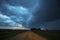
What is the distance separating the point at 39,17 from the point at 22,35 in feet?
0.92

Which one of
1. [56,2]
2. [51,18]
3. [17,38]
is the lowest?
[17,38]

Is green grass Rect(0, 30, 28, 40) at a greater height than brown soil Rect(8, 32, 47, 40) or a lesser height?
greater

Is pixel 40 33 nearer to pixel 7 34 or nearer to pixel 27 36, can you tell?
pixel 27 36

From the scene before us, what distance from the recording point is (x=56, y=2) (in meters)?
2.91

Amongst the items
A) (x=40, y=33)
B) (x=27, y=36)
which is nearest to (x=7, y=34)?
(x=27, y=36)

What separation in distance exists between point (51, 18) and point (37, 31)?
0.71 ft

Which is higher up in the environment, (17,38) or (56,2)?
(56,2)

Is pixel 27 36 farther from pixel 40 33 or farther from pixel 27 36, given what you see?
pixel 40 33

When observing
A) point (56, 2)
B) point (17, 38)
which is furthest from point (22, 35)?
point (56, 2)

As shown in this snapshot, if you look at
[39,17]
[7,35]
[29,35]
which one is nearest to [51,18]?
[39,17]

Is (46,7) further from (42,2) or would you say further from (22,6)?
(22,6)

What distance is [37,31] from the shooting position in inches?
113

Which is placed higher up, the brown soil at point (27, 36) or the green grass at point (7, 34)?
the green grass at point (7, 34)

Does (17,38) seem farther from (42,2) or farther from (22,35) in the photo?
(42,2)
